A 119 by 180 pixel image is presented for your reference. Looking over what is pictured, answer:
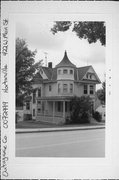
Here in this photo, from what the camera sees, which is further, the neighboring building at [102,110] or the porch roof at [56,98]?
the porch roof at [56,98]

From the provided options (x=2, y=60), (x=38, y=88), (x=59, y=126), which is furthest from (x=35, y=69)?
(x=59, y=126)

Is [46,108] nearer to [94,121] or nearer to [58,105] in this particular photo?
[58,105]

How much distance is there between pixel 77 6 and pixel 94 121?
128 centimetres

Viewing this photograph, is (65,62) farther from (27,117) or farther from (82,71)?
(27,117)

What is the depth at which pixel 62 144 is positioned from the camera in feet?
7.67

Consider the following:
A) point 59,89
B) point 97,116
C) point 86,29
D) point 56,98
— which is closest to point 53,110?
point 56,98

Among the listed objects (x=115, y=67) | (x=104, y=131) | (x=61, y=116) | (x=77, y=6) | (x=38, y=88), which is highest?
(x=77, y=6)

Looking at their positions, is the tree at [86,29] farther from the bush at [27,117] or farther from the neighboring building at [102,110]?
the bush at [27,117]

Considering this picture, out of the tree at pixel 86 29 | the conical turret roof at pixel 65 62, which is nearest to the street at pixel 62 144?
the conical turret roof at pixel 65 62

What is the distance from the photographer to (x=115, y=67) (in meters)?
2.12

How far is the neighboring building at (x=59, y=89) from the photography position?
230cm

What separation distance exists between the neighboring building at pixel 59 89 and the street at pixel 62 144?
195 millimetres

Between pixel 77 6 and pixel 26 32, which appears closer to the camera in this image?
pixel 77 6

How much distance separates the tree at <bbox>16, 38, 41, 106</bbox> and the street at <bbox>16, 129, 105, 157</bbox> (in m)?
0.44
